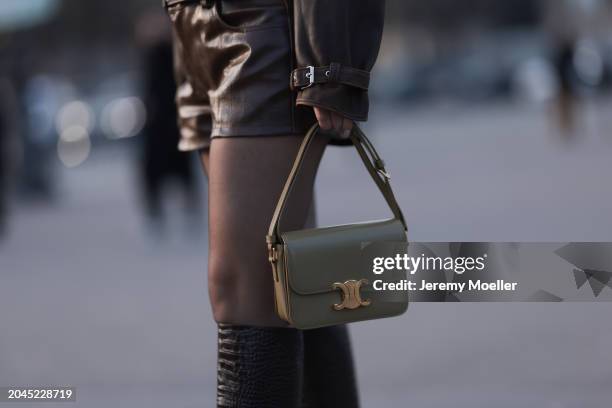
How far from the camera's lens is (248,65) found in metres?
2.62

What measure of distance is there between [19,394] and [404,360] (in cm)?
149

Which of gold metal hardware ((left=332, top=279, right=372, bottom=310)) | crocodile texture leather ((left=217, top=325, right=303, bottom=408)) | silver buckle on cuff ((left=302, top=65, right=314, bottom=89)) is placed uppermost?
silver buckle on cuff ((left=302, top=65, right=314, bottom=89))

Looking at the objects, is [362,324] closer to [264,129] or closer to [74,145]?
[264,129]

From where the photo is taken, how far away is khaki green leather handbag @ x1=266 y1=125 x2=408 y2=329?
8.45 feet

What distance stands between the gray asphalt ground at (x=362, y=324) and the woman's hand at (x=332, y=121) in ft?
5.60

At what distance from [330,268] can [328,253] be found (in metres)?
0.03

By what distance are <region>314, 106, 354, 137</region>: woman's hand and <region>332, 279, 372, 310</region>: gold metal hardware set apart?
33 centimetres

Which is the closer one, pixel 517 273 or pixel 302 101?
pixel 302 101

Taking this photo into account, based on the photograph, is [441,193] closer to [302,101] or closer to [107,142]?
[302,101]

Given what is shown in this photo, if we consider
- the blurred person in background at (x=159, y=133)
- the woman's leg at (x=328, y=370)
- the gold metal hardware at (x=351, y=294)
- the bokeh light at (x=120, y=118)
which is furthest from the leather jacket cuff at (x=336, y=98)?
the bokeh light at (x=120, y=118)

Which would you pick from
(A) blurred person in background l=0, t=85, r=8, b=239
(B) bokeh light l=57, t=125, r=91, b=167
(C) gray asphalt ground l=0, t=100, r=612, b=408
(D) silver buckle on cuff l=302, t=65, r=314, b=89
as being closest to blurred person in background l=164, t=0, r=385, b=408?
(D) silver buckle on cuff l=302, t=65, r=314, b=89

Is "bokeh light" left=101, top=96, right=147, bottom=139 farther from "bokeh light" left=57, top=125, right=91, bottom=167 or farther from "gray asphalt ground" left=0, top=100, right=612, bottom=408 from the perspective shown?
"gray asphalt ground" left=0, top=100, right=612, bottom=408

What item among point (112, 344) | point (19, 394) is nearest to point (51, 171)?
point (112, 344)

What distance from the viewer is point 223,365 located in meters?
2.72
